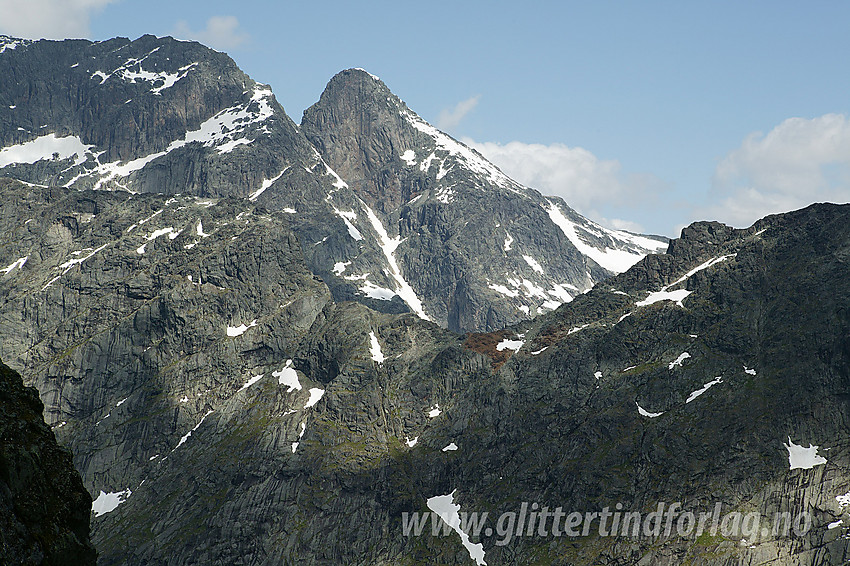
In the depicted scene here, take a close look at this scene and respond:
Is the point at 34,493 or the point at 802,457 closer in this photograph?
the point at 34,493

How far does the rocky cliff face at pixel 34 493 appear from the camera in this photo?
3947 centimetres

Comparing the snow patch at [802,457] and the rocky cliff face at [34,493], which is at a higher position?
the snow patch at [802,457]

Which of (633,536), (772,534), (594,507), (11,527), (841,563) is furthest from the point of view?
(594,507)

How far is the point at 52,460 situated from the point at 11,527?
17.1ft

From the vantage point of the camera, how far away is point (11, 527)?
3900 centimetres

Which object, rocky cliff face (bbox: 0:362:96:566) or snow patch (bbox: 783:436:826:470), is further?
snow patch (bbox: 783:436:826:470)

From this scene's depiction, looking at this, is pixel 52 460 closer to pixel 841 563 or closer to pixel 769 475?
pixel 841 563

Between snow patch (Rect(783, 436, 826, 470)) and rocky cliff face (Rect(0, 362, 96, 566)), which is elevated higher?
snow patch (Rect(783, 436, 826, 470))

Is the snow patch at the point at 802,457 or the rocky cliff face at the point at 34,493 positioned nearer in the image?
the rocky cliff face at the point at 34,493

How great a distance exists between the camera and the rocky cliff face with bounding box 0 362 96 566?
39469mm

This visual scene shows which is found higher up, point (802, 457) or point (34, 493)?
point (802, 457)

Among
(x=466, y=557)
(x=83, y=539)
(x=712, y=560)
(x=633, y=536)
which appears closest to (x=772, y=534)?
(x=712, y=560)

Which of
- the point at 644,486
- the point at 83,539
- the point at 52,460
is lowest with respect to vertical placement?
the point at 83,539

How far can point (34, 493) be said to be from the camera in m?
41.9
